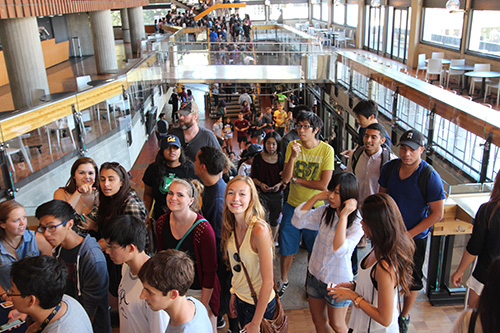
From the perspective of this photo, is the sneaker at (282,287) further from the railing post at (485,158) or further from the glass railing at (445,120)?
the railing post at (485,158)

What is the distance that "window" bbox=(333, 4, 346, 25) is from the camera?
29.3 m

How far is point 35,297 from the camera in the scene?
6.61 ft

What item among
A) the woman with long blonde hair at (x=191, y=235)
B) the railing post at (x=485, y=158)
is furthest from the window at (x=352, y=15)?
the woman with long blonde hair at (x=191, y=235)

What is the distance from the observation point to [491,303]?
1495 mm

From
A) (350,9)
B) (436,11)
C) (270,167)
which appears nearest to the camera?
(270,167)

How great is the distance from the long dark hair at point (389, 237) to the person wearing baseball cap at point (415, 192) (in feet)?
3.43

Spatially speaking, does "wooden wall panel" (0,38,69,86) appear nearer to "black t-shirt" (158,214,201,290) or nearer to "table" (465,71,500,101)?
"table" (465,71,500,101)

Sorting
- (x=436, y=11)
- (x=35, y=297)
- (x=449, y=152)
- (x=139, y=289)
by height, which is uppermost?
(x=436, y=11)

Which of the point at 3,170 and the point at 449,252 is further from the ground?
the point at 3,170

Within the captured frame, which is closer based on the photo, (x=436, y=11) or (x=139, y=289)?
(x=139, y=289)

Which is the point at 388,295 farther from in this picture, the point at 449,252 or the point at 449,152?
the point at 449,152

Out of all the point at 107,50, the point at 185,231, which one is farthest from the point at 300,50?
the point at 185,231

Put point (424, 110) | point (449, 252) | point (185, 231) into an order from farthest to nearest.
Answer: point (424, 110)
point (449, 252)
point (185, 231)

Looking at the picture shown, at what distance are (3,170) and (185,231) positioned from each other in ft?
11.3
